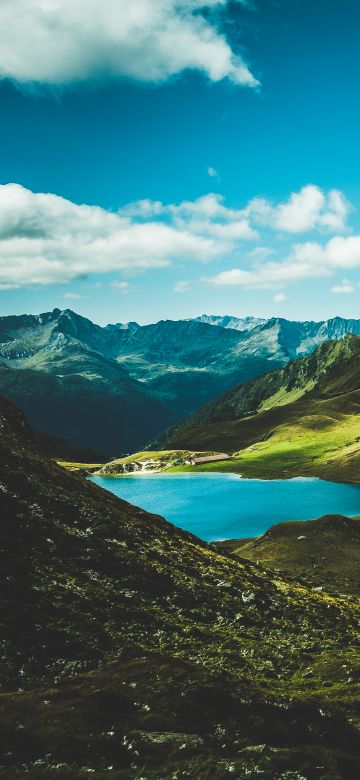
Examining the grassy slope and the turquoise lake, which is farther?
the turquoise lake

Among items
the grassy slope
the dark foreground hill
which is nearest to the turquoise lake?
the grassy slope

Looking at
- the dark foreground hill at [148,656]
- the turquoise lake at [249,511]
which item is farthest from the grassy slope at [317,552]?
the turquoise lake at [249,511]

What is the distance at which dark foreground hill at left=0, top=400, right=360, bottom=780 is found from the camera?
18.2 m

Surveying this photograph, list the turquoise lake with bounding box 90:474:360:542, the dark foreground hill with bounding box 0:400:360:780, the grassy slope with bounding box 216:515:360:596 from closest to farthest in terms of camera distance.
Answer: the dark foreground hill with bounding box 0:400:360:780 → the grassy slope with bounding box 216:515:360:596 → the turquoise lake with bounding box 90:474:360:542

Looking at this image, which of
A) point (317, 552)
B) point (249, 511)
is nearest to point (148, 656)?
point (317, 552)

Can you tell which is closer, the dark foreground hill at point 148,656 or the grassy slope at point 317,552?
the dark foreground hill at point 148,656

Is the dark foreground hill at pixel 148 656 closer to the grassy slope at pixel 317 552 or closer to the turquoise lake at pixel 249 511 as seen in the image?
the grassy slope at pixel 317 552

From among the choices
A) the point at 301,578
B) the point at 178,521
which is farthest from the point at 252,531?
the point at 301,578

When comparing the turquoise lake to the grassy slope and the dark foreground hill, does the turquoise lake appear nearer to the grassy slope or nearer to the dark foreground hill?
the grassy slope

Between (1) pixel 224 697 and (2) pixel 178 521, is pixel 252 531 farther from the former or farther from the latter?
(1) pixel 224 697

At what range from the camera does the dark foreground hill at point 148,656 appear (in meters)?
18.2

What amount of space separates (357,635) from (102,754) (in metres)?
27.3

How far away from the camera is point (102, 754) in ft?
59.2

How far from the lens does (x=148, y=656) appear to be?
2673cm
